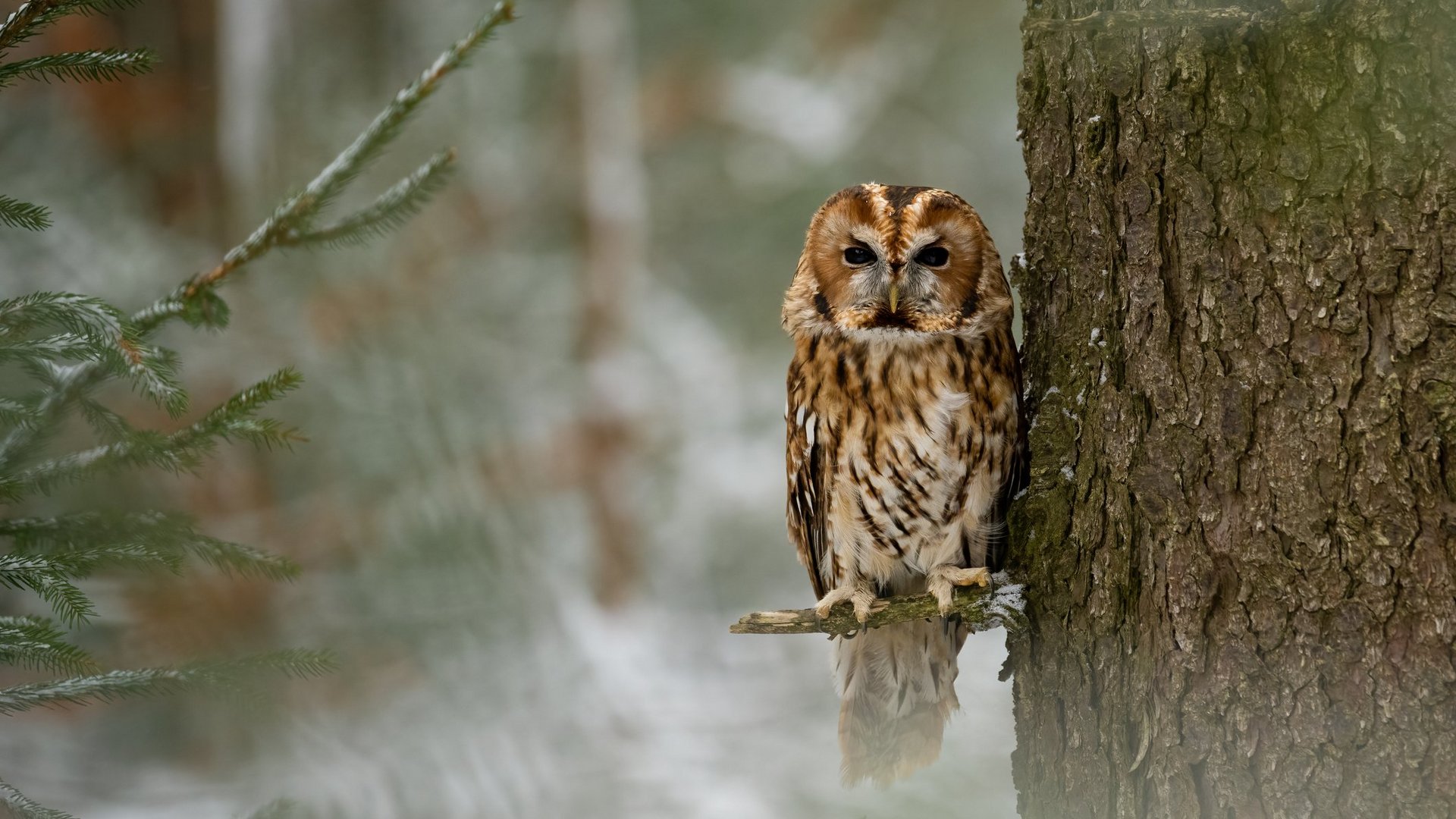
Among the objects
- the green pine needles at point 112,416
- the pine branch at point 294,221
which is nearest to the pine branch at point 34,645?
the green pine needles at point 112,416

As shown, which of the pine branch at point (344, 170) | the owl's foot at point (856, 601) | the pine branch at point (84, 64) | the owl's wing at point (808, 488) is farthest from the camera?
the owl's wing at point (808, 488)

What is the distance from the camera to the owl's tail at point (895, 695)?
232cm

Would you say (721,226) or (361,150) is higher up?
(721,226)

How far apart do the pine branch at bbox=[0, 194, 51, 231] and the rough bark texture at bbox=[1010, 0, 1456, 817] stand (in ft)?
5.10

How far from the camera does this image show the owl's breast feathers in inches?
81.0

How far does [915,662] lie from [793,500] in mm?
439

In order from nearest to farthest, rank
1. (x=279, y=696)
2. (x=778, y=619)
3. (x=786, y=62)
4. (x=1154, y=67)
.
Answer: (x=1154, y=67), (x=778, y=619), (x=279, y=696), (x=786, y=62)

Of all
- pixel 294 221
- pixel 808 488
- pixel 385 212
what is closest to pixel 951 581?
pixel 808 488

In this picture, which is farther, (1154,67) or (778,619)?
(778,619)

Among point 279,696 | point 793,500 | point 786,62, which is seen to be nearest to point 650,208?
point 786,62

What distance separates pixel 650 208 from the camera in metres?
8.47

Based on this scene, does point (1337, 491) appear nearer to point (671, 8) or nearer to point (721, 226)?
point (721, 226)

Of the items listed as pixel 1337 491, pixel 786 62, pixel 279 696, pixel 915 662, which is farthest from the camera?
pixel 786 62

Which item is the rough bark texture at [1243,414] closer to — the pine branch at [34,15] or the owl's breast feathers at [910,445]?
the owl's breast feathers at [910,445]
